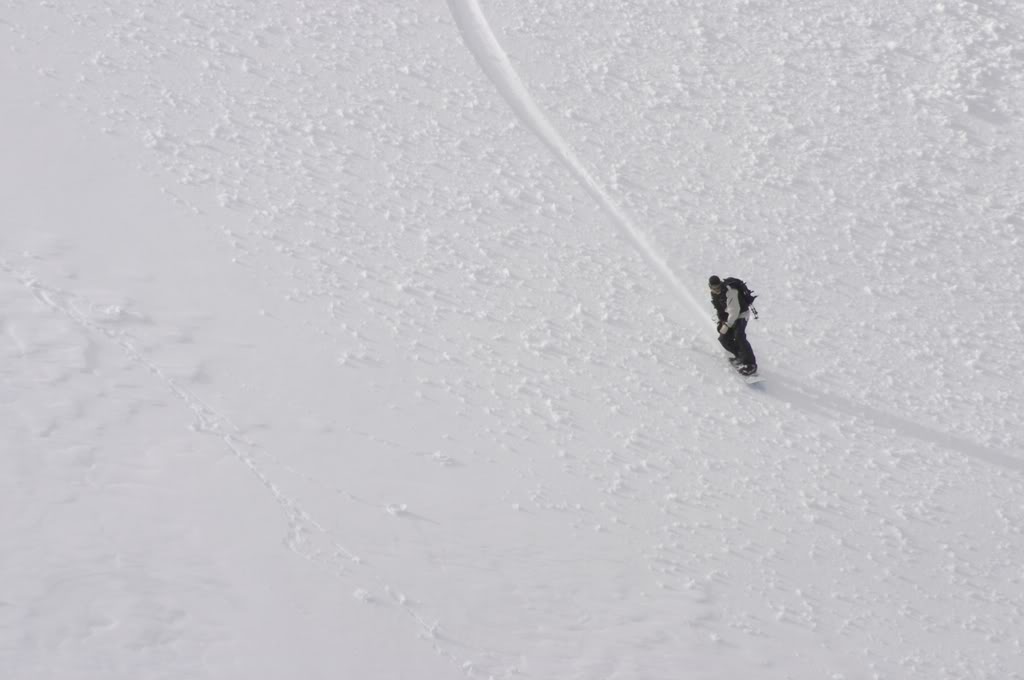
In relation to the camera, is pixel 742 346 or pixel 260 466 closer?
pixel 260 466

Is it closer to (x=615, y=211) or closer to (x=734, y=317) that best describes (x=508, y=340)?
(x=734, y=317)

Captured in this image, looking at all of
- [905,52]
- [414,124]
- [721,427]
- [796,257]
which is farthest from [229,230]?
[905,52]

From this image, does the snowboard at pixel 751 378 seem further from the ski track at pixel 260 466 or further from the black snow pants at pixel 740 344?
the ski track at pixel 260 466

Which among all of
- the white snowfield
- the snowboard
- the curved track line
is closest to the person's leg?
the snowboard

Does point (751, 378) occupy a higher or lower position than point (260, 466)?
higher

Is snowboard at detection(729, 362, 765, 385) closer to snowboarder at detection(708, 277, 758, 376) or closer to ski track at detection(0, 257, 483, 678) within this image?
snowboarder at detection(708, 277, 758, 376)

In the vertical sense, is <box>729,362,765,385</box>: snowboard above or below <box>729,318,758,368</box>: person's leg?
below

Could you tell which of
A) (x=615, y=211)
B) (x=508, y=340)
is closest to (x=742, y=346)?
(x=508, y=340)
